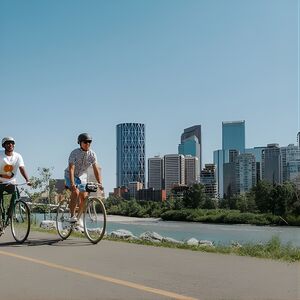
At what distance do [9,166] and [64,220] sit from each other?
4.11ft

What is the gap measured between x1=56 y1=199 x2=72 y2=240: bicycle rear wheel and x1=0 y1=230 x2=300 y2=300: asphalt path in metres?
0.94

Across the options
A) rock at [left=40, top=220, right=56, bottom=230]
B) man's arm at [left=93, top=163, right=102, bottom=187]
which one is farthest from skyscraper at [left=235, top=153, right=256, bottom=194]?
man's arm at [left=93, top=163, right=102, bottom=187]

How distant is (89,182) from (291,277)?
396 cm

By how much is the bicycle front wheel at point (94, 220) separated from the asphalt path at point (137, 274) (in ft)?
1.68

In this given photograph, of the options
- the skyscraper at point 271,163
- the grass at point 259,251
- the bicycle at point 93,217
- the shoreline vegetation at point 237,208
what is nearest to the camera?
the grass at point 259,251

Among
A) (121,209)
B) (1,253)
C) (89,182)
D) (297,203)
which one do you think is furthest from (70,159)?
(121,209)

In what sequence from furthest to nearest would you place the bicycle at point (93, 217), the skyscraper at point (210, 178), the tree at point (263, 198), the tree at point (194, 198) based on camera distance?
the skyscraper at point (210, 178) < the tree at point (194, 198) < the tree at point (263, 198) < the bicycle at point (93, 217)

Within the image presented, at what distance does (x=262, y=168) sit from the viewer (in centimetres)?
15175

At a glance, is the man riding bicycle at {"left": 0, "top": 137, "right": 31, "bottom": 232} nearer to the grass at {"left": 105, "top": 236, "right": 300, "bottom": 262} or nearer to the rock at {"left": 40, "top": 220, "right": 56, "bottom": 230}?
the grass at {"left": 105, "top": 236, "right": 300, "bottom": 262}

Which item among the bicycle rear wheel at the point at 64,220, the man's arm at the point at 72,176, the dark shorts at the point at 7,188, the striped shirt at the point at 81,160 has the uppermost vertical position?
the striped shirt at the point at 81,160

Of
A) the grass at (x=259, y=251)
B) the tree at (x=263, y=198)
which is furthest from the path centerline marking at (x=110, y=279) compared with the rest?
the tree at (x=263, y=198)

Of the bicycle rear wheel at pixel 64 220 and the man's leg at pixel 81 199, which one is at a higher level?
the man's leg at pixel 81 199

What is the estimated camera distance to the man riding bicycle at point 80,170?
Result: 8.16m

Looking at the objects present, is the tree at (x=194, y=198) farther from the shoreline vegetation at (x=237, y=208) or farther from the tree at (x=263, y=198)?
the tree at (x=263, y=198)
